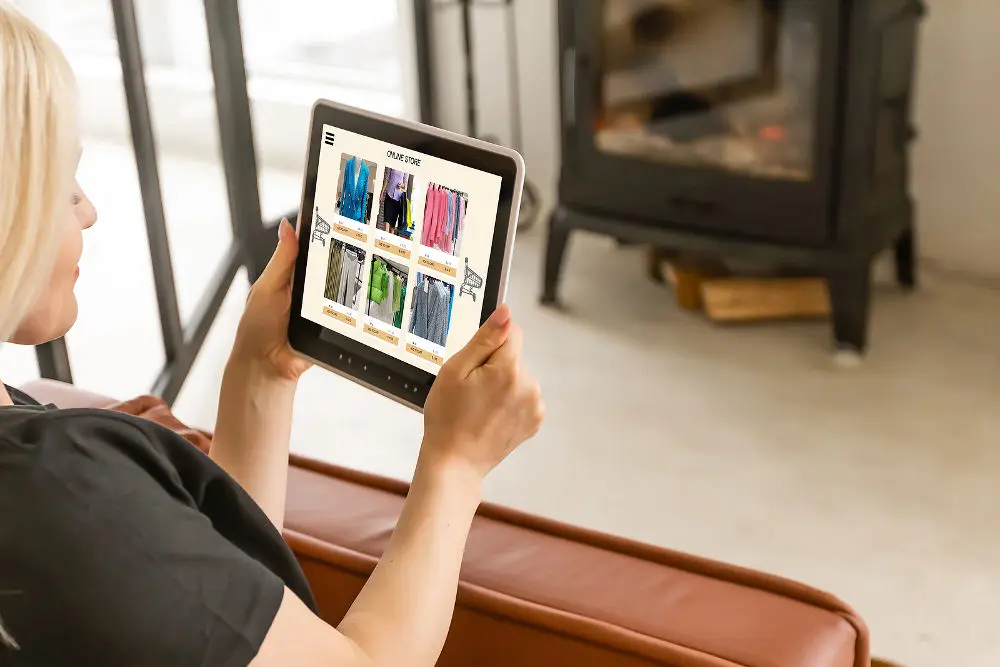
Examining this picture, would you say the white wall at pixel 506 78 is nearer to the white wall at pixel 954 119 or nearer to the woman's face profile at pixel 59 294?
the white wall at pixel 954 119

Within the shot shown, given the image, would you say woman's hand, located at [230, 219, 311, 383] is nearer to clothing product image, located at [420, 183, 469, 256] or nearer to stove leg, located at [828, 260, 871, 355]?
clothing product image, located at [420, 183, 469, 256]

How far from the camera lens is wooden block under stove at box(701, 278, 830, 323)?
2711 mm

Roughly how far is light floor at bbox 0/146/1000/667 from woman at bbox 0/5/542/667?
110 centimetres

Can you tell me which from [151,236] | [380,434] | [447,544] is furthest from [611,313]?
[447,544]

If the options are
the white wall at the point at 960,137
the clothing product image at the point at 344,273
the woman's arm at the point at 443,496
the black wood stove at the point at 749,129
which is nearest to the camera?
Result: the woman's arm at the point at 443,496

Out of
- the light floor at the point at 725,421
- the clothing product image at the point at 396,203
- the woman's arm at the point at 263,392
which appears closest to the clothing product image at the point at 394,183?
the clothing product image at the point at 396,203

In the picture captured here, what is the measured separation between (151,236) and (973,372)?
166 centimetres

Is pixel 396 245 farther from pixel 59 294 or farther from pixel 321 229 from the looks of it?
pixel 59 294

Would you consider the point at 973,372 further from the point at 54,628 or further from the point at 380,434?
the point at 54,628

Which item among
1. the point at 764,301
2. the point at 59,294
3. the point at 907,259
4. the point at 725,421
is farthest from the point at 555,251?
the point at 59,294

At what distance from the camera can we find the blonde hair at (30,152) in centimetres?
71

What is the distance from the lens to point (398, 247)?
97 centimetres

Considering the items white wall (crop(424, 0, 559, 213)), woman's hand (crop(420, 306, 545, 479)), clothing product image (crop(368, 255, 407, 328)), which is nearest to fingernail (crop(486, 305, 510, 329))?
woman's hand (crop(420, 306, 545, 479))

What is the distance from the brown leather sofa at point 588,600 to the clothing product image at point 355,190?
0.87ft
